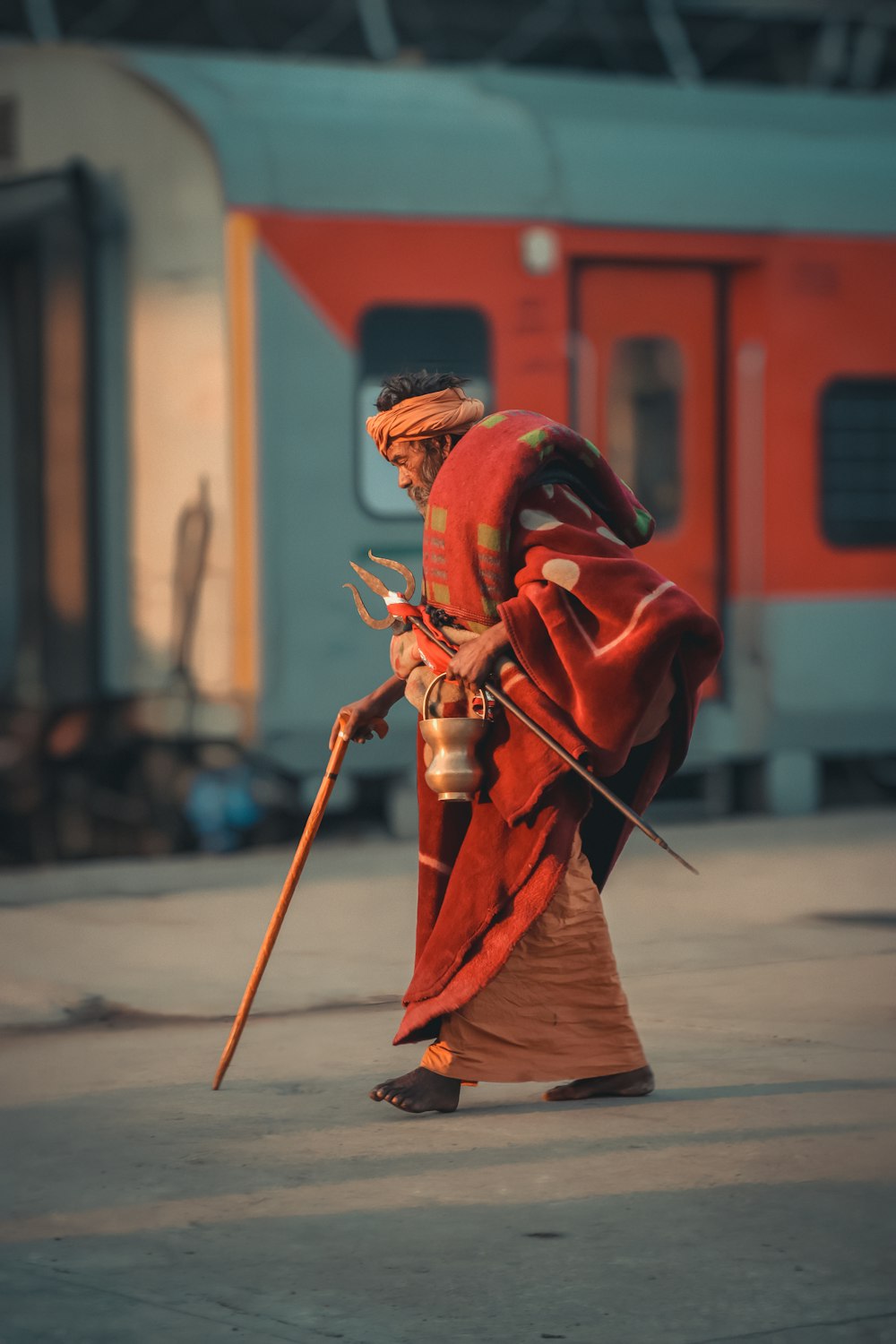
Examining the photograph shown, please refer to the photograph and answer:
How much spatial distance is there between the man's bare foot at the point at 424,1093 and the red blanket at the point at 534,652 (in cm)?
9

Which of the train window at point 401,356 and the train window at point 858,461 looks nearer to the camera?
the train window at point 401,356

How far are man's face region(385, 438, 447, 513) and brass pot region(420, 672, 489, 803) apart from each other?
1.69 ft

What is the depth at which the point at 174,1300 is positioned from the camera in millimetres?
3738

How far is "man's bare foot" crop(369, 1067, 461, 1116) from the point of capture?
500 centimetres

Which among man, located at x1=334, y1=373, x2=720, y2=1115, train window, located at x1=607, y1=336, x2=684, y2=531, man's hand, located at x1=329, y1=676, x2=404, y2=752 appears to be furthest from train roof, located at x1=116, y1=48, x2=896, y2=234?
man, located at x1=334, y1=373, x2=720, y2=1115

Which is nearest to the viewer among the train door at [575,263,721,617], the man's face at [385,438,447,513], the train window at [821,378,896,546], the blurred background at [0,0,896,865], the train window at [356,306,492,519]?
the man's face at [385,438,447,513]

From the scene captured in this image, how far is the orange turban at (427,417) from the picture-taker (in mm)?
5129

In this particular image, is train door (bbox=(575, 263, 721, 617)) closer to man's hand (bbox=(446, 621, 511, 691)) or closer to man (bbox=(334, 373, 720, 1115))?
man (bbox=(334, 373, 720, 1115))

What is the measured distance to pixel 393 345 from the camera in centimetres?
966

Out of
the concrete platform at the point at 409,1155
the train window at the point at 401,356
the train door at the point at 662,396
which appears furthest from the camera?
the train door at the point at 662,396

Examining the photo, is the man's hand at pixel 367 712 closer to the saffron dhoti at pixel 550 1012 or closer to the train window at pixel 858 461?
the saffron dhoti at pixel 550 1012

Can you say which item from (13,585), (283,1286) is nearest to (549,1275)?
(283,1286)

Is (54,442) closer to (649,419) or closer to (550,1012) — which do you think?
(649,419)

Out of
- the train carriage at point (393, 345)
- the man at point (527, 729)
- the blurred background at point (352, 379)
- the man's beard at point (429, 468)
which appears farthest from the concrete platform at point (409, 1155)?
the train carriage at point (393, 345)
